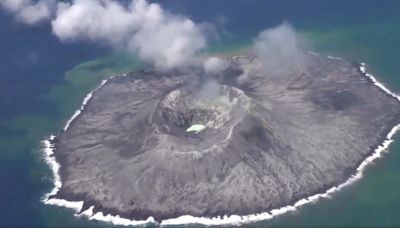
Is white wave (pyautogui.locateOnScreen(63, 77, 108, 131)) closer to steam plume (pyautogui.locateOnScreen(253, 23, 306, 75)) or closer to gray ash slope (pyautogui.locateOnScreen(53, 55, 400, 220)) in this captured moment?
gray ash slope (pyautogui.locateOnScreen(53, 55, 400, 220))

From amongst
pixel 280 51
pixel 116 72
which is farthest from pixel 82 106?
pixel 280 51

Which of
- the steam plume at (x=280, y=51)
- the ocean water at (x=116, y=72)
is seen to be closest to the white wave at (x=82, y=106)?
the ocean water at (x=116, y=72)

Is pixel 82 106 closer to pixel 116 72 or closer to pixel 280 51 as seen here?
pixel 116 72

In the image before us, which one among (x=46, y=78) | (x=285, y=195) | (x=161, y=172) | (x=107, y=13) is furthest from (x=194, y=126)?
(x=107, y=13)

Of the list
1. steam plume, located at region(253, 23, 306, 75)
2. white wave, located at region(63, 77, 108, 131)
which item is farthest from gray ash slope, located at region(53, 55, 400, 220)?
steam plume, located at region(253, 23, 306, 75)

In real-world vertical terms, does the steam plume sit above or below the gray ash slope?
above

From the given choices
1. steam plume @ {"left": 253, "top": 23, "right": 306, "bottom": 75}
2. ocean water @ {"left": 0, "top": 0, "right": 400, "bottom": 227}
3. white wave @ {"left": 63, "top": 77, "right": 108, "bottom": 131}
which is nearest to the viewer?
ocean water @ {"left": 0, "top": 0, "right": 400, "bottom": 227}

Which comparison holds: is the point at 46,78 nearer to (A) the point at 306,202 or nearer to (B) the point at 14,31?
(B) the point at 14,31
